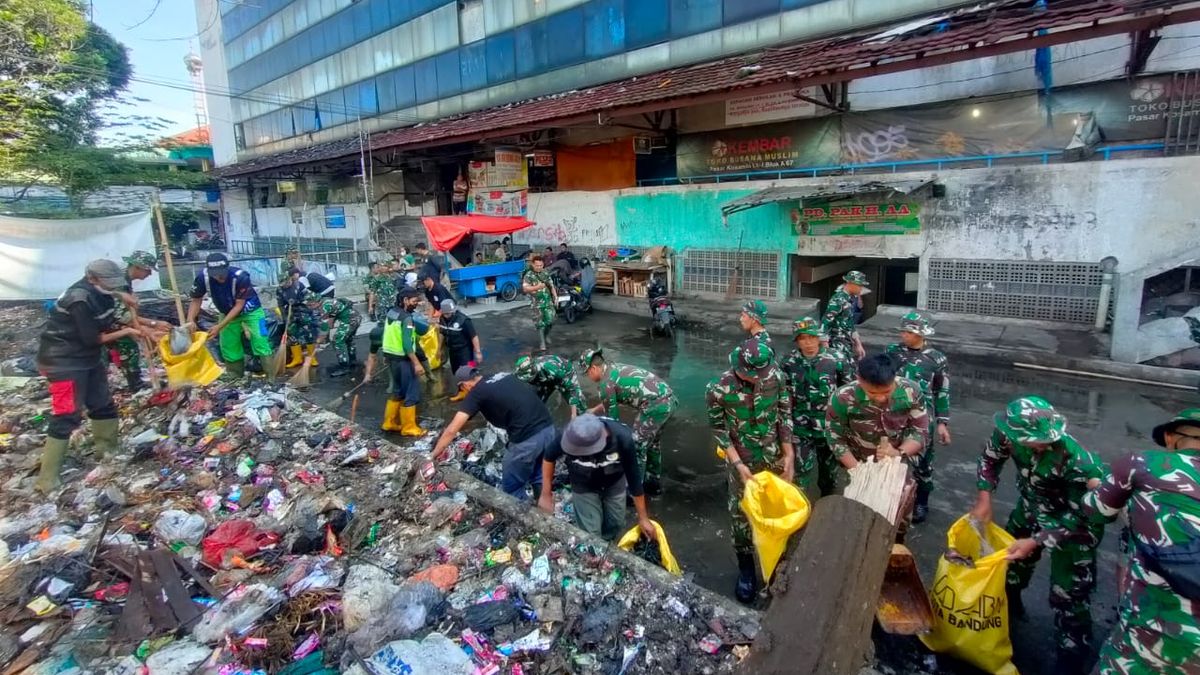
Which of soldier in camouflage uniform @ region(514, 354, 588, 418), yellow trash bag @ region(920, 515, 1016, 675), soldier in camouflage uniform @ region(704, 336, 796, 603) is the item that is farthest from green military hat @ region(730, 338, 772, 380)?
soldier in camouflage uniform @ region(514, 354, 588, 418)

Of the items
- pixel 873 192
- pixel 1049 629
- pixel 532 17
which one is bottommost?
pixel 1049 629

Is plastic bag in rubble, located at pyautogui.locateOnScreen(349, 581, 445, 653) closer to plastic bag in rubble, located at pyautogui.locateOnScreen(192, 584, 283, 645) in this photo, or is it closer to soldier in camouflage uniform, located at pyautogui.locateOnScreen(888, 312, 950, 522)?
plastic bag in rubble, located at pyautogui.locateOnScreen(192, 584, 283, 645)

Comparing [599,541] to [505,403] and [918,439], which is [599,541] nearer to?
[505,403]

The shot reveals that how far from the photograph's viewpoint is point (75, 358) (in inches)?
191

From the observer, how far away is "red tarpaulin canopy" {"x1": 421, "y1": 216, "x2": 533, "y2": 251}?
41.9ft

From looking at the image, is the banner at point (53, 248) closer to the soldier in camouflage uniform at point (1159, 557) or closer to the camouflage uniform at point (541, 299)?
the camouflage uniform at point (541, 299)

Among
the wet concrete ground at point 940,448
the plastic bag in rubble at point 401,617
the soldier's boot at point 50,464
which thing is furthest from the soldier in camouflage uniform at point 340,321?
the plastic bag in rubble at point 401,617

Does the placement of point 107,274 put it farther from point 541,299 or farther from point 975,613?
point 975,613

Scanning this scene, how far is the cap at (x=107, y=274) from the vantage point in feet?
16.5

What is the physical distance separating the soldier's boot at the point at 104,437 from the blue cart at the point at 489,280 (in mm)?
8079

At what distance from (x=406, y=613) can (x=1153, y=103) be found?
11.5m

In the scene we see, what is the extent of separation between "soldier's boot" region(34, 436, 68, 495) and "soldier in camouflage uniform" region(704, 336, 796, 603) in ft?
17.1

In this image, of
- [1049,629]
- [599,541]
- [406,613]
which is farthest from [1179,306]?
[406,613]

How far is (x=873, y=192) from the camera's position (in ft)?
31.8
